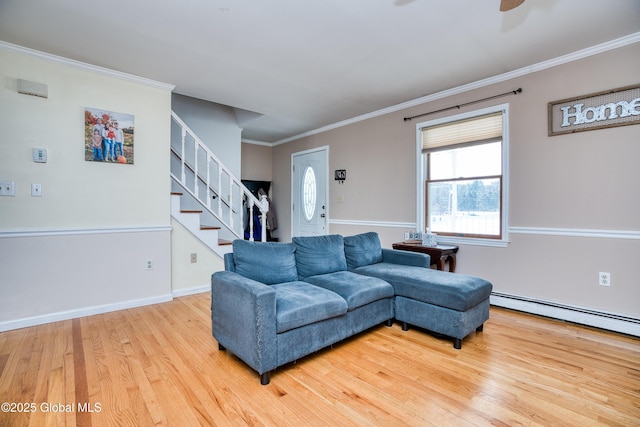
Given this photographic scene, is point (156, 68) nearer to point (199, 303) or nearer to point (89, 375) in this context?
point (199, 303)

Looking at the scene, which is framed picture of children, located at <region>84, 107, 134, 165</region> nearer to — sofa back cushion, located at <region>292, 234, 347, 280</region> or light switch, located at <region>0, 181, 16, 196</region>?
light switch, located at <region>0, 181, 16, 196</region>

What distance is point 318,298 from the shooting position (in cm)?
218

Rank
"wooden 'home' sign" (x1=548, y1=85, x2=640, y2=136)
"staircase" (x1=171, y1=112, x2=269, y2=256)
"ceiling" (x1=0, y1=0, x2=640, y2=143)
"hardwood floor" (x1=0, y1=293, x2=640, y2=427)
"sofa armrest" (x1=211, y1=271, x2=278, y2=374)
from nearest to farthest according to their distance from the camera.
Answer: "hardwood floor" (x1=0, y1=293, x2=640, y2=427)
"sofa armrest" (x1=211, y1=271, x2=278, y2=374)
"ceiling" (x1=0, y1=0, x2=640, y2=143)
"wooden 'home' sign" (x1=548, y1=85, x2=640, y2=136)
"staircase" (x1=171, y1=112, x2=269, y2=256)

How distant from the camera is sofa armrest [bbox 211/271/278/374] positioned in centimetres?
185

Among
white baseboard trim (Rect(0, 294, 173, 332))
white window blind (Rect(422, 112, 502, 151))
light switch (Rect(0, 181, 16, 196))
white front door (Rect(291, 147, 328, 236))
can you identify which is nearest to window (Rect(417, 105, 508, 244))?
white window blind (Rect(422, 112, 502, 151))

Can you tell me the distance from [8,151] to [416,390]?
3803mm

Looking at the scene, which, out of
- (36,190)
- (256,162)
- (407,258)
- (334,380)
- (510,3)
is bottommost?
(334,380)

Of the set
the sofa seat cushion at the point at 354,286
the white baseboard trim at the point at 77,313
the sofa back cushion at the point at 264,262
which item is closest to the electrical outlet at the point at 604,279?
the sofa seat cushion at the point at 354,286

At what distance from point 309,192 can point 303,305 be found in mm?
3924

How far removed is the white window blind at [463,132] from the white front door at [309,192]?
1973 millimetres

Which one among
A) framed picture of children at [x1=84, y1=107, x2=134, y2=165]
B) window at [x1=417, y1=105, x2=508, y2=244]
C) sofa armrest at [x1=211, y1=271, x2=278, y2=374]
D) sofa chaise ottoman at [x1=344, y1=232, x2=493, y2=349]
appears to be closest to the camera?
sofa armrest at [x1=211, y1=271, x2=278, y2=374]

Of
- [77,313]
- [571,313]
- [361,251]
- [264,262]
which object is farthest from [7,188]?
[571,313]

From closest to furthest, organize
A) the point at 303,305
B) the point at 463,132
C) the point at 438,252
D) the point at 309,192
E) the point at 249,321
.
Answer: the point at 249,321 < the point at 303,305 < the point at 438,252 < the point at 463,132 < the point at 309,192

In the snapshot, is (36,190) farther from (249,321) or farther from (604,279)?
(604,279)
